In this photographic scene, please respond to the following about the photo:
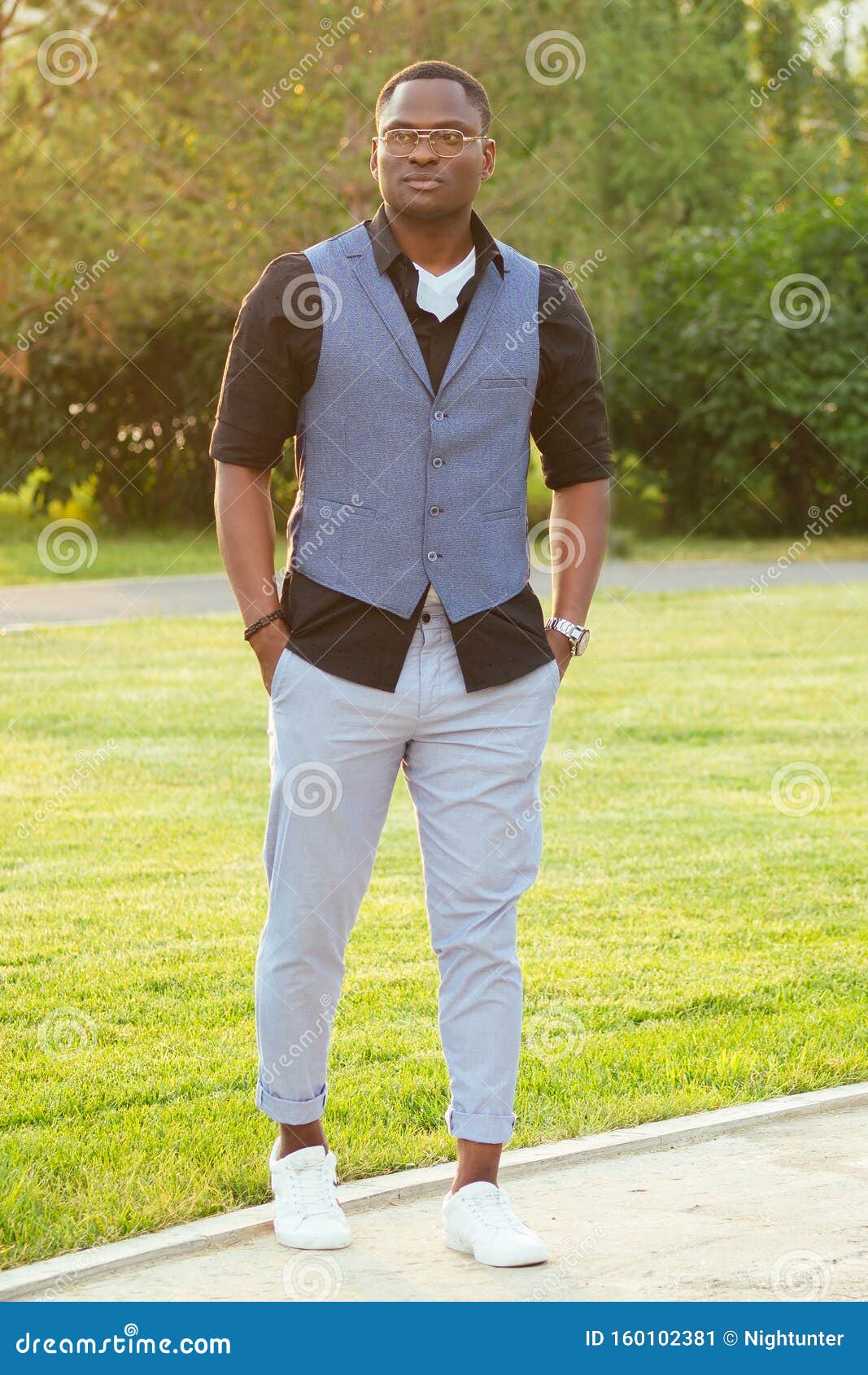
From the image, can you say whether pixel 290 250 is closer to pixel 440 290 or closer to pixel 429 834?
pixel 440 290

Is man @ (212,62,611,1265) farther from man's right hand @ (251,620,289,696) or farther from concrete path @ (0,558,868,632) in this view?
concrete path @ (0,558,868,632)

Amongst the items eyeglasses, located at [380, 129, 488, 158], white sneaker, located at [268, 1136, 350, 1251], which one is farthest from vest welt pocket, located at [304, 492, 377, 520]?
white sneaker, located at [268, 1136, 350, 1251]

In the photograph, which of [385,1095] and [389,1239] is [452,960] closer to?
[389,1239]

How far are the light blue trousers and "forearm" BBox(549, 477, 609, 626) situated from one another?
208 millimetres

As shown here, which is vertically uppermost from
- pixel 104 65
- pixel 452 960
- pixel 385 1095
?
pixel 104 65

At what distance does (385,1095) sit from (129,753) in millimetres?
5407

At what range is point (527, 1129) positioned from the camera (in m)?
4.27

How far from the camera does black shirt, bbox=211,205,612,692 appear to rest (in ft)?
11.2

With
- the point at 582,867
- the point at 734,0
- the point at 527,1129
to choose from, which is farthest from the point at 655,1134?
the point at 734,0

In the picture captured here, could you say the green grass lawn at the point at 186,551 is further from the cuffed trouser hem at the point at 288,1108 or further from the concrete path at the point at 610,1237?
the cuffed trouser hem at the point at 288,1108

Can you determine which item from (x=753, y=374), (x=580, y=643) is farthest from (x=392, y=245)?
(x=753, y=374)

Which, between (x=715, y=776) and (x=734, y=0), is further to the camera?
(x=734, y=0)

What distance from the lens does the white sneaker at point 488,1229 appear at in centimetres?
340
